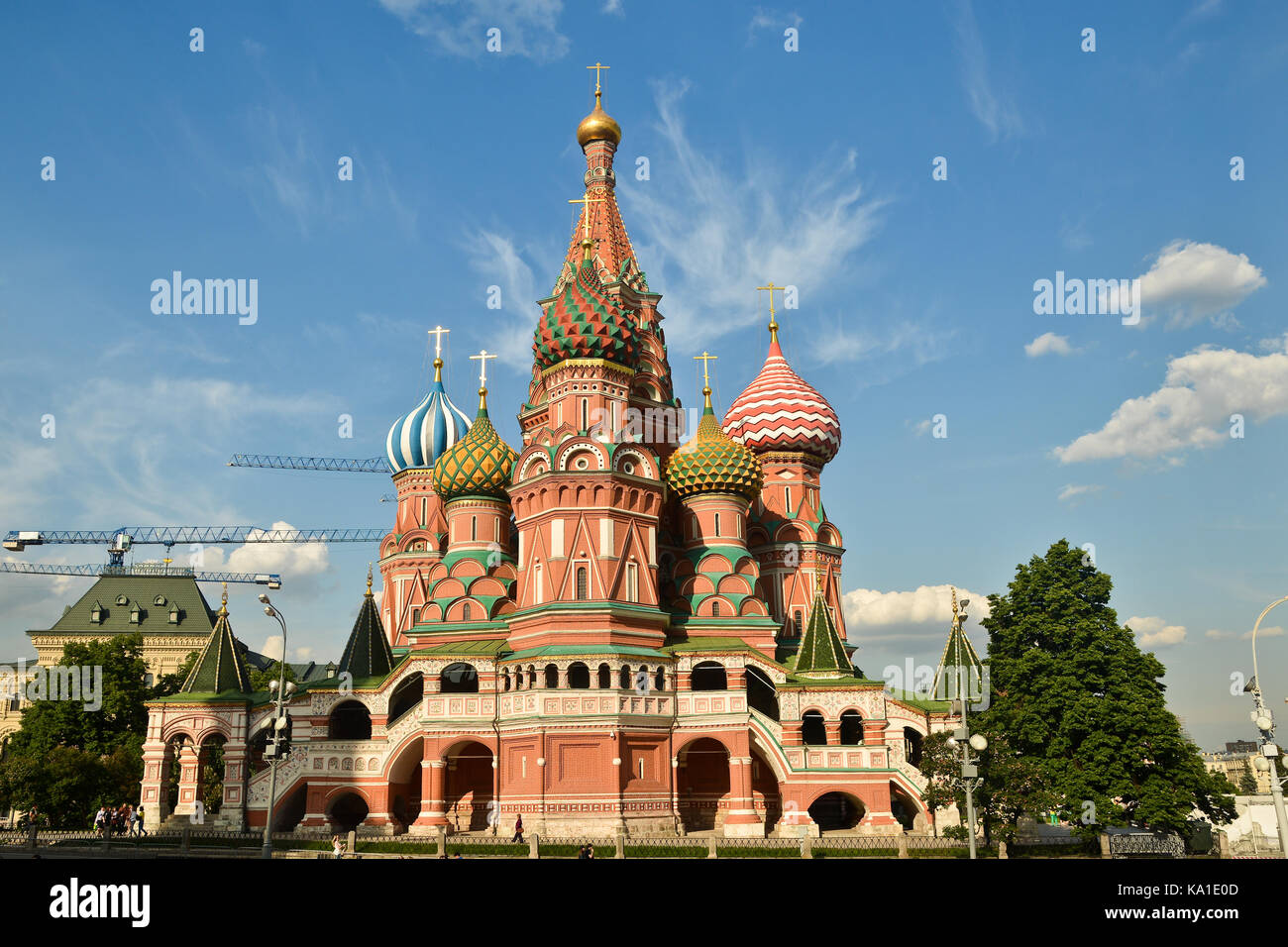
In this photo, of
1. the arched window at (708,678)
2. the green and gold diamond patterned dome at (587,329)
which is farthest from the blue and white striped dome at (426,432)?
the arched window at (708,678)

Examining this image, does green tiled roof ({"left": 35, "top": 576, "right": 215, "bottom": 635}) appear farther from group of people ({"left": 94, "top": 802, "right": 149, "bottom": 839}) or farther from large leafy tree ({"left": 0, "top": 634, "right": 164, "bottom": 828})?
group of people ({"left": 94, "top": 802, "right": 149, "bottom": 839})

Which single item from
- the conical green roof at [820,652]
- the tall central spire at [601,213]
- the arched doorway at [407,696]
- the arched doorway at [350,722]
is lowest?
the arched doorway at [350,722]

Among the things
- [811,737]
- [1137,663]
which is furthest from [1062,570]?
[811,737]

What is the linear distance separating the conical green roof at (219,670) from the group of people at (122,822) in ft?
15.7

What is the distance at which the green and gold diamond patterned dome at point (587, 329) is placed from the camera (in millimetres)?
39000

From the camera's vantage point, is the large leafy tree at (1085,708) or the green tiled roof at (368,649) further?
the green tiled roof at (368,649)

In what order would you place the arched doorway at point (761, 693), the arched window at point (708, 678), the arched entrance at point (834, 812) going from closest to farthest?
the arched entrance at point (834, 812)
the arched doorway at point (761, 693)
the arched window at point (708, 678)

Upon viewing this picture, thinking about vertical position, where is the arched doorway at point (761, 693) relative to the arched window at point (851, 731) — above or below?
above

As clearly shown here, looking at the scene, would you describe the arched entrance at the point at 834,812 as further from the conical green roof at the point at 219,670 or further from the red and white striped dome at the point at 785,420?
the conical green roof at the point at 219,670

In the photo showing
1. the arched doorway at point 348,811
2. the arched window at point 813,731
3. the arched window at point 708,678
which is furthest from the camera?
the arched window at point 813,731

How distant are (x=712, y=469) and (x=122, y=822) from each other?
25.6 m

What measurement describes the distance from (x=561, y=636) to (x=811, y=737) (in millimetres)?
11025

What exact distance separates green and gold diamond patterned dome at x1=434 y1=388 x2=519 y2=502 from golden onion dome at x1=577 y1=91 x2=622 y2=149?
655 inches
